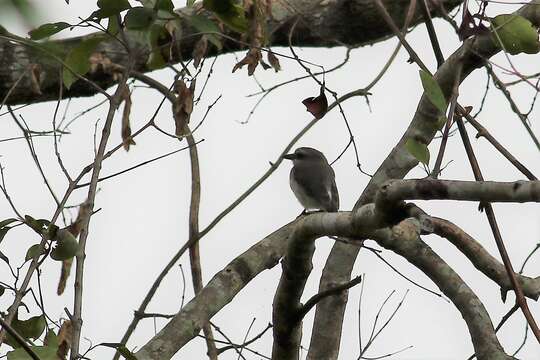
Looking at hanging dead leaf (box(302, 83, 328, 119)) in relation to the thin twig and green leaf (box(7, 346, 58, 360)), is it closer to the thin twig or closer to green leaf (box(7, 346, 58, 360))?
the thin twig

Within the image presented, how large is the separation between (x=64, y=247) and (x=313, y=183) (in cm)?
428

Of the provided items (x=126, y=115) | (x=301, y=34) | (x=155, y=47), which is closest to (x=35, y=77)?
(x=126, y=115)

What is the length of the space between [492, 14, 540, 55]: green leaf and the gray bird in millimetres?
4058

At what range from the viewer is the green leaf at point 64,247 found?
2662 millimetres

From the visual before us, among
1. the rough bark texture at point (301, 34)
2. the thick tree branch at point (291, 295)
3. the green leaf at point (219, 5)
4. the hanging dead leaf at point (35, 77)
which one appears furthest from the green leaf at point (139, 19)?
the rough bark texture at point (301, 34)

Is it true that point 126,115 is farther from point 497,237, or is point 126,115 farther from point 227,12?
point 497,237

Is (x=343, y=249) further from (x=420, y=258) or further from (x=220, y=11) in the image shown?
(x=220, y=11)

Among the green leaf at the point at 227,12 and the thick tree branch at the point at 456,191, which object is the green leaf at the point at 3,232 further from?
the thick tree branch at the point at 456,191

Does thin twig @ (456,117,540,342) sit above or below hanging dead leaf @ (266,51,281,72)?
below

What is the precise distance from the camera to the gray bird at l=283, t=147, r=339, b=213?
265 inches

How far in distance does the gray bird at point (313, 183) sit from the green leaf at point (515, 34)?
4.06 meters

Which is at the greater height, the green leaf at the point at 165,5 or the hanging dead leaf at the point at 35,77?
the hanging dead leaf at the point at 35,77

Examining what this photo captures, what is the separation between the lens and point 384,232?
3.06m

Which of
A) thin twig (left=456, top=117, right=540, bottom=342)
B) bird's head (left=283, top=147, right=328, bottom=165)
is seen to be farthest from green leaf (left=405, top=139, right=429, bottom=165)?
bird's head (left=283, top=147, right=328, bottom=165)
